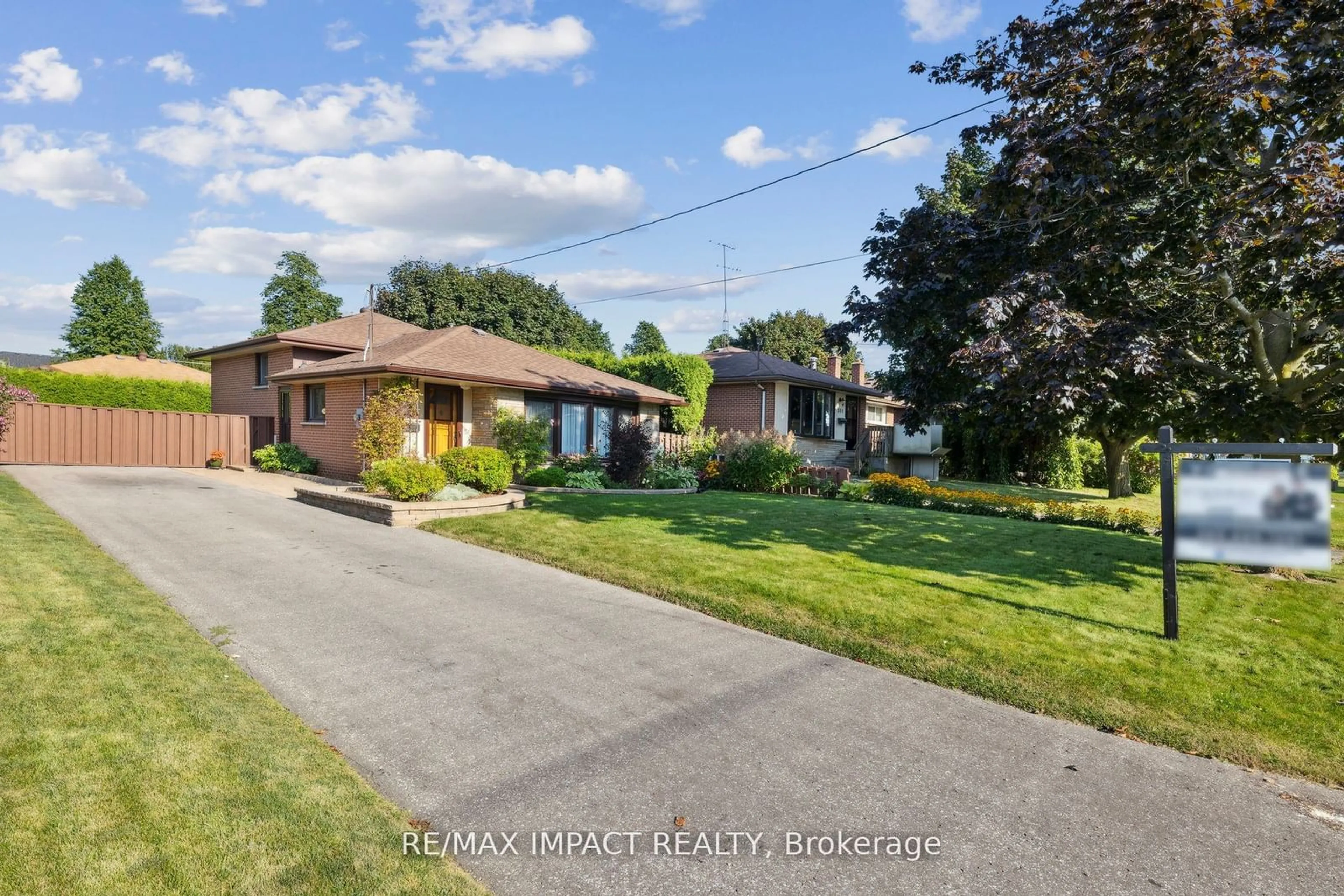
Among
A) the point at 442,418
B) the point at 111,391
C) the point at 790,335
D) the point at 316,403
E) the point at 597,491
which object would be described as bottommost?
the point at 597,491

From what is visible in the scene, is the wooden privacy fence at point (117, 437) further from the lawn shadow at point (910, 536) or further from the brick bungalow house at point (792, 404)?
the brick bungalow house at point (792, 404)

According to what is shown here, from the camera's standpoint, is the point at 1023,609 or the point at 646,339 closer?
the point at 1023,609

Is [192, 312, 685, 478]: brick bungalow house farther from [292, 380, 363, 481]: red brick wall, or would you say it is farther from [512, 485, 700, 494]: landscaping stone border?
[512, 485, 700, 494]: landscaping stone border

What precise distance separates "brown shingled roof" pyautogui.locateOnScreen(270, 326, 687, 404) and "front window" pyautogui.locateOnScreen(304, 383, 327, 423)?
0.53 metres

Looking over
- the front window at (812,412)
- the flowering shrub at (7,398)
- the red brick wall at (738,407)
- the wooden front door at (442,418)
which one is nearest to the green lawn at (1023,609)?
the wooden front door at (442,418)

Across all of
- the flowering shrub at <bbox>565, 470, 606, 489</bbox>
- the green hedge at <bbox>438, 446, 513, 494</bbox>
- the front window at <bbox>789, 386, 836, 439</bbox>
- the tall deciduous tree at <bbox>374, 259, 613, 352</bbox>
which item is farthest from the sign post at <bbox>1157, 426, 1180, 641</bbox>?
the tall deciduous tree at <bbox>374, 259, 613, 352</bbox>

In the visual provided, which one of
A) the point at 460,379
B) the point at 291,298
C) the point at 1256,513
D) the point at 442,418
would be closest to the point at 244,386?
the point at 442,418

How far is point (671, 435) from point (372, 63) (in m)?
12.2

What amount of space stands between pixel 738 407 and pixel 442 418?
38.5ft

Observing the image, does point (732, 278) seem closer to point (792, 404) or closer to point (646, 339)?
point (792, 404)

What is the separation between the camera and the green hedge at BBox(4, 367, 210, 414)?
26234 mm

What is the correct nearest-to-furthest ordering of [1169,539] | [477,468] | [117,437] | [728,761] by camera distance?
1. [728,761]
2. [1169,539]
3. [477,468]
4. [117,437]

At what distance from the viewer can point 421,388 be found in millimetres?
17703

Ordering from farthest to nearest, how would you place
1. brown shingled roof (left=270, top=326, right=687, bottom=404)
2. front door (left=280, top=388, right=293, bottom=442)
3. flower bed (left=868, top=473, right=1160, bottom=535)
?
front door (left=280, top=388, right=293, bottom=442) < brown shingled roof (left=270, top=326, right=687, bottom=404) < flower bed (left=868, top=473, right=1160, bottom=535)
